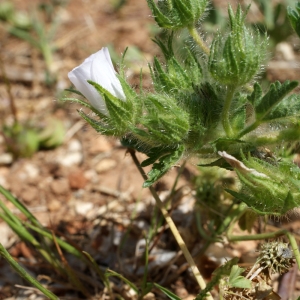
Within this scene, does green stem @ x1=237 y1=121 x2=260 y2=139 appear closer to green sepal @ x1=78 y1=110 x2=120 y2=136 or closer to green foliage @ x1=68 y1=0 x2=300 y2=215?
green foliage @ x1=68 y1=0 x2=300 y2=215

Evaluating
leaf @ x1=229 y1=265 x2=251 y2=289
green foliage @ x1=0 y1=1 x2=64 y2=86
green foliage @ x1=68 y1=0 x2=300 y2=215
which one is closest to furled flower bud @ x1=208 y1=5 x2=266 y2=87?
green foliage @ x1=68 y1=0 x2=300 y2=215

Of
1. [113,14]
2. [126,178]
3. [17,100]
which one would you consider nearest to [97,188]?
[126,178]

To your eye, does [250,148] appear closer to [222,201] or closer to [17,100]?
[222,201]

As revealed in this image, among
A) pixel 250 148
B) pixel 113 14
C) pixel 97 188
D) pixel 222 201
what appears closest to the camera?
pixel 250 148

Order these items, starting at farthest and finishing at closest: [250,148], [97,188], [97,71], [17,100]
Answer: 1. [17,100]
2. [97,188]
3. [250,148]
4. [97,71]

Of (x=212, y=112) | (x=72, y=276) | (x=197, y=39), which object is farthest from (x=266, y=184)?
(x=72, y=276)

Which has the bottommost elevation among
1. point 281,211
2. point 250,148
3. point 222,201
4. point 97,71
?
point 222,201
